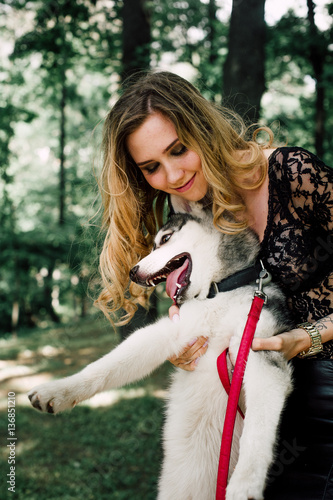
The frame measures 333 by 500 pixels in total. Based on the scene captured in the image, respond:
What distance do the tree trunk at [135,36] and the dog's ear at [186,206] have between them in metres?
2.71

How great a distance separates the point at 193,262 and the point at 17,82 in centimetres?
781

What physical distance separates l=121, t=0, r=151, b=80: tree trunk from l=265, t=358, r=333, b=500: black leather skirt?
Answer: 4023 millimetres

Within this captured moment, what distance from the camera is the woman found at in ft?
5.67

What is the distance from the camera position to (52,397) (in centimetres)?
188

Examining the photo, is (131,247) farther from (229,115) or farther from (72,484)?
(72,484)

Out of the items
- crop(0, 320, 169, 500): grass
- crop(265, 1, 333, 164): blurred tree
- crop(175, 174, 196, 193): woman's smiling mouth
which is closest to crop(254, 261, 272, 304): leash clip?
crop(175, 174, 196, 193): woman's smiling mouth

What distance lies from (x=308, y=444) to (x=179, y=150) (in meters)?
1.57

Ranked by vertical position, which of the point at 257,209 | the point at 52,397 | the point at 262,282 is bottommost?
the point at 52,397

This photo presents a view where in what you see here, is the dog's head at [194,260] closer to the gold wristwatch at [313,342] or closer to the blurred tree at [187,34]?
the gold wristwatch at [313,342]

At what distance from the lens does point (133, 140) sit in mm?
2180

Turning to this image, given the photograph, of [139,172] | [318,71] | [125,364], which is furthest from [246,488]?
[318,71]

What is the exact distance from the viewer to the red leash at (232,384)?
1.58m

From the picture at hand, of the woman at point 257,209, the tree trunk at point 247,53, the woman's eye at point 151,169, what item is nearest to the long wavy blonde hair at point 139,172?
the woman at point 257,209

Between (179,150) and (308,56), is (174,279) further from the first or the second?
(308,56)
